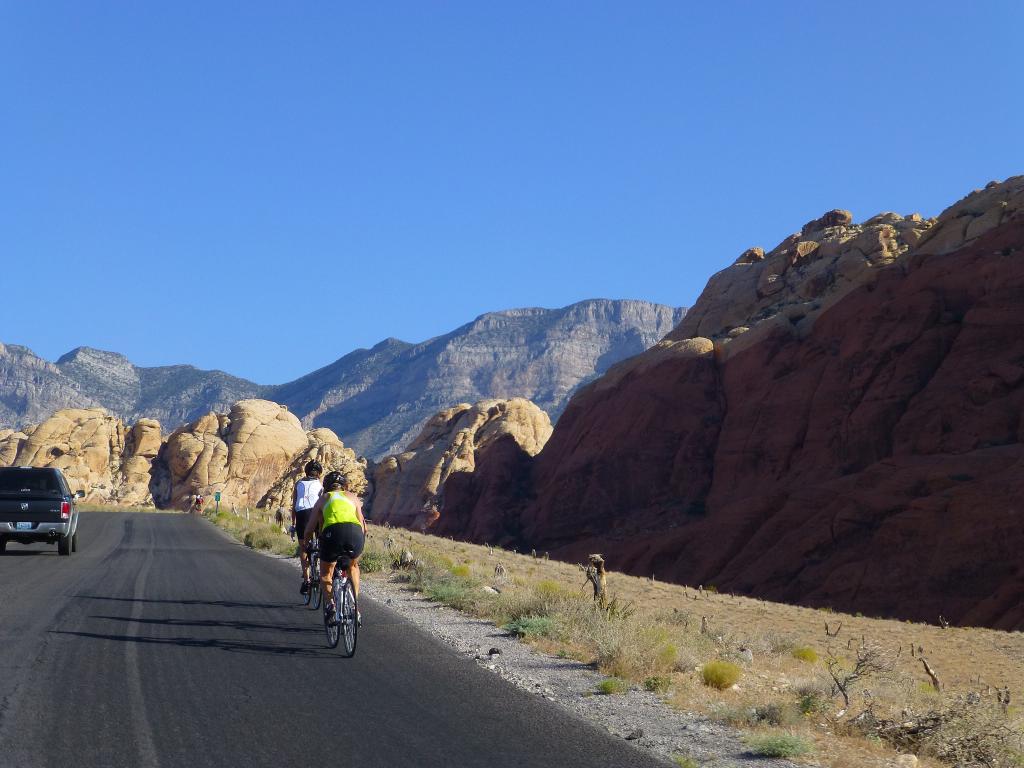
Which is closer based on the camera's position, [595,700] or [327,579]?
[595,700]

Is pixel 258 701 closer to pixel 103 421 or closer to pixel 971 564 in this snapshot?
pixel 971 564

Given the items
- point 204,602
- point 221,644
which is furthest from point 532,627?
point 204,602

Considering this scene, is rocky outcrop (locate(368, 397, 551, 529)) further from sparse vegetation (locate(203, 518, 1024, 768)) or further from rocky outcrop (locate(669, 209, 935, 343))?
sparse vegetation (locate(203, 518, 1024, 768))

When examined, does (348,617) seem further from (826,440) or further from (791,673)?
(826,440)

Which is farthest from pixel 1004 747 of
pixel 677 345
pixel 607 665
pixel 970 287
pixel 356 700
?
pixel 677 345

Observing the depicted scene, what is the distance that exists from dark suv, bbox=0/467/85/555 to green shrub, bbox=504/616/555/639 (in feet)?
47.1

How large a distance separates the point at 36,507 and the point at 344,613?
15339 millimetres

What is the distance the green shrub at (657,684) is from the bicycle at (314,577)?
608 centimetres

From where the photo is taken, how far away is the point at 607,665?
11453mm

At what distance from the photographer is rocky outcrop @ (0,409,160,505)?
97.0m

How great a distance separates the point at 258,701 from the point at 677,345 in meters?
59.3

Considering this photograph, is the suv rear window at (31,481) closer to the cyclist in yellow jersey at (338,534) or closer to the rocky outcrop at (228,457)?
the cyclist in yellow jersey at (338,534)

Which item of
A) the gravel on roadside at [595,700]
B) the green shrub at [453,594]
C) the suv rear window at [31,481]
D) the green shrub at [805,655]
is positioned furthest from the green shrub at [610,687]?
the suv rear window at [31,481]

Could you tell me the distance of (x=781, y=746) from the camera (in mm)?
7984
